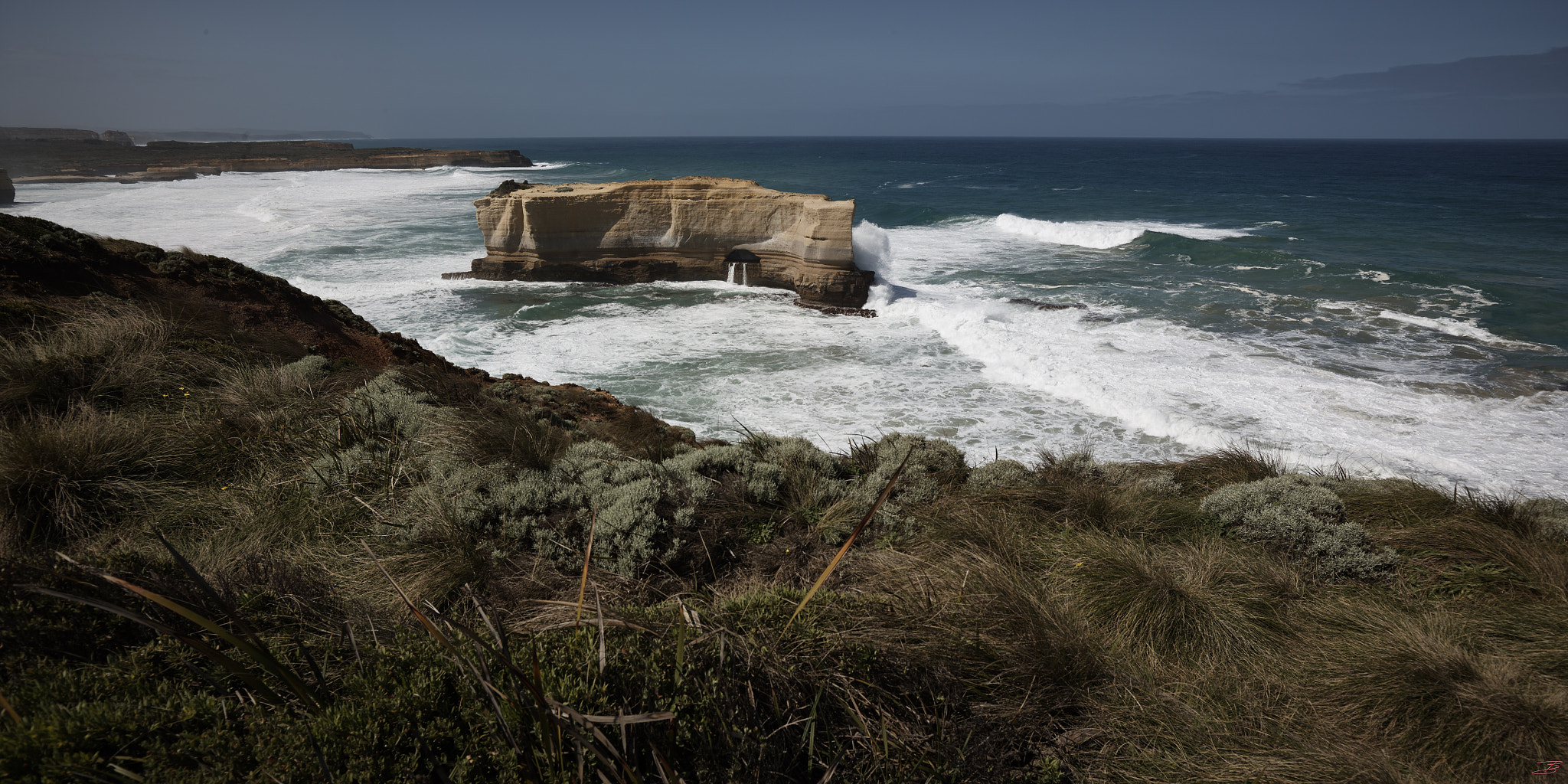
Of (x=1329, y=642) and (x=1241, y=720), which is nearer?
(x=1241, y=720)

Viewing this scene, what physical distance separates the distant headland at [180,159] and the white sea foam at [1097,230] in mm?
66709

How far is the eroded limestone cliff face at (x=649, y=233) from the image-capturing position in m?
21.7

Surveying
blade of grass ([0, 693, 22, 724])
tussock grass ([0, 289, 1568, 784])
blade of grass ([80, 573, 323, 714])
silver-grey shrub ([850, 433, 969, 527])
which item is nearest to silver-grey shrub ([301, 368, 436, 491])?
tussock grass ([0, 289, 1568, 784])

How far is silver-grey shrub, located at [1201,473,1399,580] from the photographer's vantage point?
436cm

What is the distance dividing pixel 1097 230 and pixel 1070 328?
1832cm

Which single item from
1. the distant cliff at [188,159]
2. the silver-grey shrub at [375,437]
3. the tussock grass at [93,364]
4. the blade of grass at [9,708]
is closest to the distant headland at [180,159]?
the distant cliff at [188,159]

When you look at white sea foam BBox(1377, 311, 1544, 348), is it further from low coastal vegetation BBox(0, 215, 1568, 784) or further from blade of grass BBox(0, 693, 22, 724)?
blade of grass BBox(0, 693, 22, 724)

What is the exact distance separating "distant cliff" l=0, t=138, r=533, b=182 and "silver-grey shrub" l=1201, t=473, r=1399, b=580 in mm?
75592

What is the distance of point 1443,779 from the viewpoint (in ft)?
7.80

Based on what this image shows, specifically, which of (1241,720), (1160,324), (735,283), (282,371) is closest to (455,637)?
(1241,720)

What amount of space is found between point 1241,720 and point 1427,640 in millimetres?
1074

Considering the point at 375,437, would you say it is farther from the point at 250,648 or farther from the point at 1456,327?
the point at 1456,327

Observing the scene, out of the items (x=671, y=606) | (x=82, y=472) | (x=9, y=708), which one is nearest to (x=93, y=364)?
(x=82, y=472)

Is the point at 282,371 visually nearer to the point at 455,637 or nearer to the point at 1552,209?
the point at 455,637
